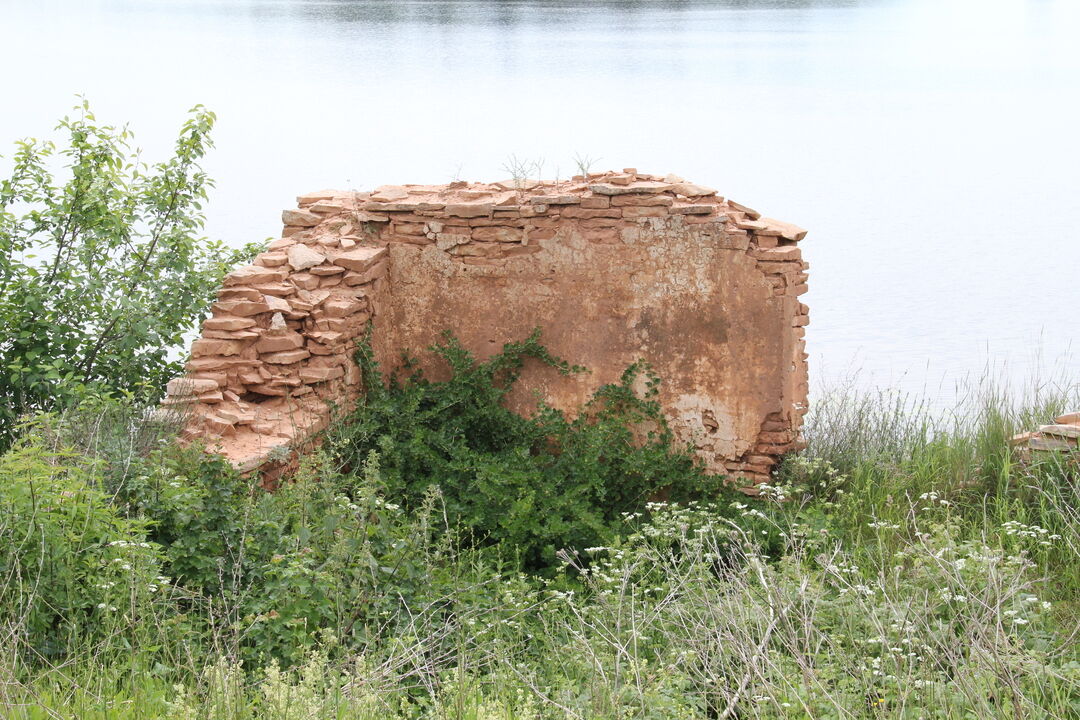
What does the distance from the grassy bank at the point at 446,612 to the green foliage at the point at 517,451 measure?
106 millimetres

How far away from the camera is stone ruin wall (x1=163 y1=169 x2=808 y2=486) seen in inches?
295

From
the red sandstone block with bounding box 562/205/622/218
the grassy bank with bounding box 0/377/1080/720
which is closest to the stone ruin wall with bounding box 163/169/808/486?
the red sandstone block with bounding box 562/205/622/218

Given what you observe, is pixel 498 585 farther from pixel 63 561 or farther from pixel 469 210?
pixel 469 210

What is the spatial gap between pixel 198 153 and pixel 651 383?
3889 mm

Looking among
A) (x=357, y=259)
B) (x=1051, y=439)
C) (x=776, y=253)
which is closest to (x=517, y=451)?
(x=357, y=259)

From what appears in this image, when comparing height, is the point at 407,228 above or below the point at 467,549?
above

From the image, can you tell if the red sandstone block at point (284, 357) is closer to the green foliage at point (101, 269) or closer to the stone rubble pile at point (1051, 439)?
the green foliage at point (101, 269)

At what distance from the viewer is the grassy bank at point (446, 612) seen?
13.0ft

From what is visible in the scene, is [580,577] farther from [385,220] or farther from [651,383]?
[385,220]

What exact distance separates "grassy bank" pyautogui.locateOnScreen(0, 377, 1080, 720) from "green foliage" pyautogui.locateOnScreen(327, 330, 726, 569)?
11 centimetres

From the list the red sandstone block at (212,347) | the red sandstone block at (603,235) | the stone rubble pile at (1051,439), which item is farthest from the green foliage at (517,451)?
the stone rubble pile at (1051,439)

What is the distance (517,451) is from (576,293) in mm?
1183

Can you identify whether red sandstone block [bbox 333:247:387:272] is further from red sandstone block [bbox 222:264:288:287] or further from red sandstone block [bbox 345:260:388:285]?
red sandstone block [bbox 222:264:288:287]

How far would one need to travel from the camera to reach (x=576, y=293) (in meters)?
7.74
